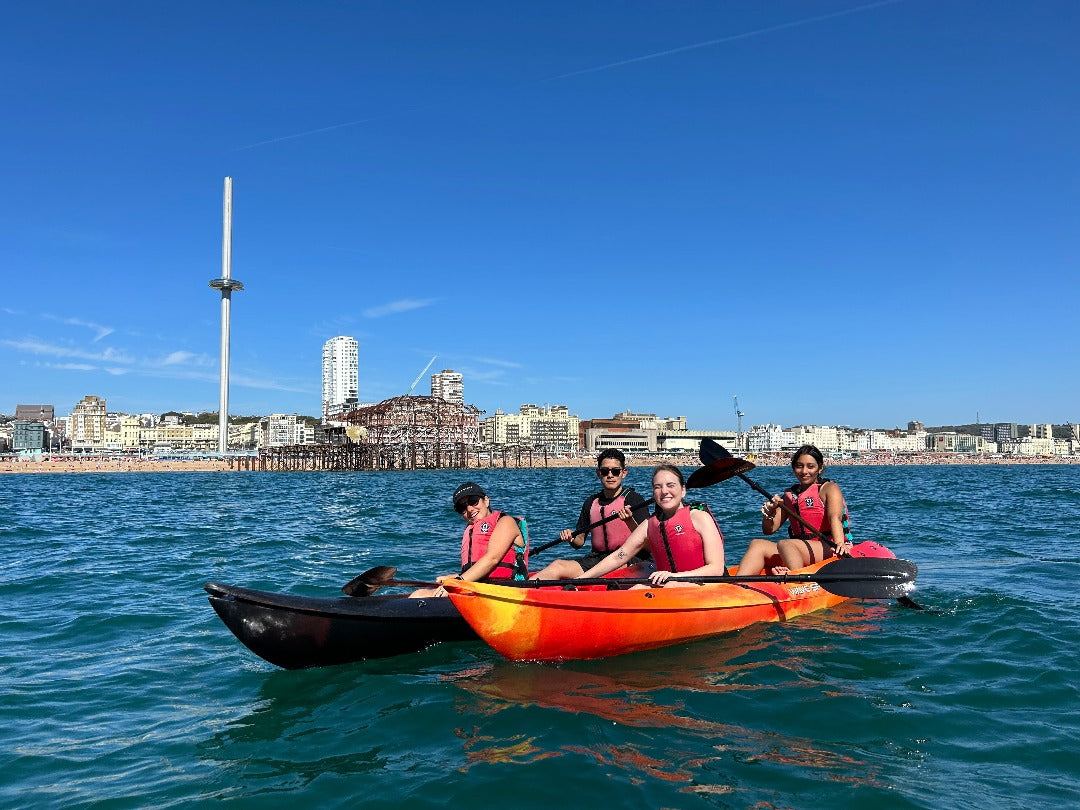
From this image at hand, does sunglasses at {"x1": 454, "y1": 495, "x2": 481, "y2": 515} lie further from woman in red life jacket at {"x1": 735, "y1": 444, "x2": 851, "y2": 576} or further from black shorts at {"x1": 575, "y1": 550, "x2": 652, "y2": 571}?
woman in red life jacket at {"x1": 735, "y1": 444, "x2": 851, "y2": 576}

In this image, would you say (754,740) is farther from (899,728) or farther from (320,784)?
(320,784)

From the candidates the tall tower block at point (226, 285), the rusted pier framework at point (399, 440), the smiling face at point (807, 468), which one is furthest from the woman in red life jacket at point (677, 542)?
the rusted pier framework at point (399, 440)

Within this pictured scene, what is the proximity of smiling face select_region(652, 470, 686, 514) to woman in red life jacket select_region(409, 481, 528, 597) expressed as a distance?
136cm

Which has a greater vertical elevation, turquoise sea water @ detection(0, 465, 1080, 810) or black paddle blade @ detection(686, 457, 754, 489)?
black paddle blade @ detection(686, 457, 754, 489)

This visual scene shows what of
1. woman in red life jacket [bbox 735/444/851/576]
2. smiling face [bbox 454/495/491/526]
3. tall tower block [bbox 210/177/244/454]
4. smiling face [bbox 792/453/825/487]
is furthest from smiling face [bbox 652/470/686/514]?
tall tower block [bbox 210/177/244/454]

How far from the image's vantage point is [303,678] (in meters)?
6.55

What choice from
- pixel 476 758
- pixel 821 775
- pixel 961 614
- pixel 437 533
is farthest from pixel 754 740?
pixel 437 533

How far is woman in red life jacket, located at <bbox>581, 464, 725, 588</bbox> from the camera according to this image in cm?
735

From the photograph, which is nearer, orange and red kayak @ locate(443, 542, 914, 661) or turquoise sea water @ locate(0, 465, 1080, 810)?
turquoise sea water @ locate(0, 465, 1080, 810)

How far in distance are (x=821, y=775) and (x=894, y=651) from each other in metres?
3.28

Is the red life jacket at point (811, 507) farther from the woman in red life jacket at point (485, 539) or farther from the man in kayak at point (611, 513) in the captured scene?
the woman in red life jacket at point (485, 539)

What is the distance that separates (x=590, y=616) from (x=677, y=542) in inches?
54.6

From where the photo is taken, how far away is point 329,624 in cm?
657

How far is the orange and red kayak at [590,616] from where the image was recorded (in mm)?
6332
